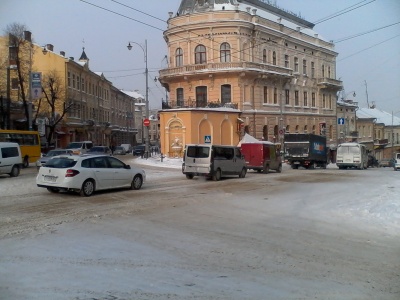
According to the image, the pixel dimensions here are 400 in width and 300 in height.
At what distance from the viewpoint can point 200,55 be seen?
163 feet

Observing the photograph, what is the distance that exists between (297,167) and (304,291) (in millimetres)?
37441

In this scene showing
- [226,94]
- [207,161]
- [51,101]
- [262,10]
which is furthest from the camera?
[262,10]

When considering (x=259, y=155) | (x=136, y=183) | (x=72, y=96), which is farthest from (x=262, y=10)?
(x=136, y=183)

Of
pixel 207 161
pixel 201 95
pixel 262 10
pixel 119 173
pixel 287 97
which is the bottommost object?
pixel 119 173

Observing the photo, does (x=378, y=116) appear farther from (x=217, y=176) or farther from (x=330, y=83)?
(x=217, y=176)

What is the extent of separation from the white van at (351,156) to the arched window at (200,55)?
58.3 feet

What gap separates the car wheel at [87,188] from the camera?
1588 centimetres

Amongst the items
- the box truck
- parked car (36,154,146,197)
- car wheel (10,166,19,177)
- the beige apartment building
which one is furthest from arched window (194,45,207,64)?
parked car (36,154,146,197)

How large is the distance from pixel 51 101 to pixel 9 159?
90.7ft

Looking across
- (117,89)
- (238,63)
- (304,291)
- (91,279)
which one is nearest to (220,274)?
(304,291)

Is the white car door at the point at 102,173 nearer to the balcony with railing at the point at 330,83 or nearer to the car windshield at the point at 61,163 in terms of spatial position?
the car windshield at the point at 61,163

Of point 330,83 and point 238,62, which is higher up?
point 238,62

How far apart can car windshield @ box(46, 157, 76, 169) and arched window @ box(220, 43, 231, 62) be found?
35013 mm

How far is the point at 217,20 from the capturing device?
157 ft
